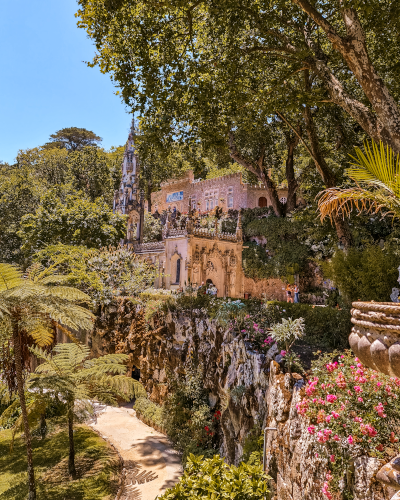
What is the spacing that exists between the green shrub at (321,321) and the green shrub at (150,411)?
23.5ft

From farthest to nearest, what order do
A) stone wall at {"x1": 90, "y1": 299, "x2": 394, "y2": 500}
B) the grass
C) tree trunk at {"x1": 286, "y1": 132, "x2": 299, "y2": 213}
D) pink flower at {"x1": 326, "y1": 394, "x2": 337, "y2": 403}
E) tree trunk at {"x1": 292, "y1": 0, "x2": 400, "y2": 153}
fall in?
tree trunk at {"x1": 286, "y1": 132, "x2": 299, "y2": 213}, the grass, tree trunk at {"x1": 292, "y1": 0, "x2": 400, "y2": 153}, stone wall at {"x1": 90, "y1": 299, "x2": 394, "y2": 500}, pink flower at {"x1": 326, "y1": 394, "x2": 337, "y2": 403}

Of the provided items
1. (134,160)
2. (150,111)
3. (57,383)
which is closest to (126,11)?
(150,111)

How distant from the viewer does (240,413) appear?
10133mm

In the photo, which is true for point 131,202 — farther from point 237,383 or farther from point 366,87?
point 366,87

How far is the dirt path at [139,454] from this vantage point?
10.3m

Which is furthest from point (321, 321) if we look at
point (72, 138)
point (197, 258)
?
point (72, 138)

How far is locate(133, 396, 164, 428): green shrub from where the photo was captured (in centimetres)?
1480

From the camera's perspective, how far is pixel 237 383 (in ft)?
34.8

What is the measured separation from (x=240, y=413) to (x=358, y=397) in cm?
515

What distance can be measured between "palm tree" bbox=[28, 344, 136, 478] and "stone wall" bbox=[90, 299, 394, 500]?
3.07 m

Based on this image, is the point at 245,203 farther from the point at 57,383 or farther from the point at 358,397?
the point at 358,397

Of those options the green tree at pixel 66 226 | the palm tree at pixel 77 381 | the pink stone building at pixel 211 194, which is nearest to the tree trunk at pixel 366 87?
the palm tree at pixel 77 381

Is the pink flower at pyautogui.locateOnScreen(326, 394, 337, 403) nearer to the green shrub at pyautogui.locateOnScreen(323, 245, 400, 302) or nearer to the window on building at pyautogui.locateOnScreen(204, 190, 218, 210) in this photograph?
the green shrub at pyautogui.locateOnScreen(323, 245, 400, 302)

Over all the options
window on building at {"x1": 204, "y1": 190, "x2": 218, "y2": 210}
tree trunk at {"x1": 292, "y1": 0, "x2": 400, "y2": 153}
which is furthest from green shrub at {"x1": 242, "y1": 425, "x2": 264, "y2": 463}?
window on building at {"x1": 204, "y1": 190, "x2": 218, "y2": 210}
